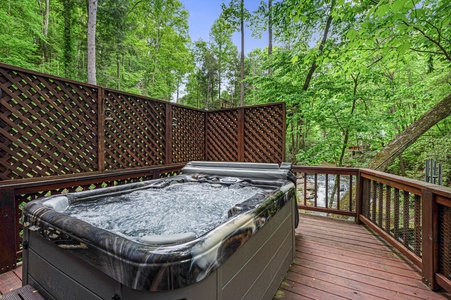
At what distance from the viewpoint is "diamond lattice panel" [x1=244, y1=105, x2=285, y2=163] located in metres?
3.87

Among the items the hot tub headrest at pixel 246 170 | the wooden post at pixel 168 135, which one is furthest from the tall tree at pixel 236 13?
the hot tub headrest at pixel 246 170

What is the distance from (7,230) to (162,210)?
1574 mm

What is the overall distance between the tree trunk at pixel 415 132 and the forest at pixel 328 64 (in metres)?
0.02

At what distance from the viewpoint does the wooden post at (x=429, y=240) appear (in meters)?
1.63

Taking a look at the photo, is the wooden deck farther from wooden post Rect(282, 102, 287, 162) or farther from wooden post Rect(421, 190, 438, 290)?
wooden post Rect(282, 102, 287, 162)

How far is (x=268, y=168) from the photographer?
2.53 metres

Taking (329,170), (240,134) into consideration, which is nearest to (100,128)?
(240,134)

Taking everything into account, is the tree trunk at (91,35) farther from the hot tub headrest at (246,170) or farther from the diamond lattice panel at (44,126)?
the hot tub headrest at (246,170)

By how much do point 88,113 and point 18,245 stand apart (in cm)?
159

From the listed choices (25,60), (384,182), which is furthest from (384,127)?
(25,60)

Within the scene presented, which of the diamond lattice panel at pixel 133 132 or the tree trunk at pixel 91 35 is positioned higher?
the tree trunk at pixel 91 35

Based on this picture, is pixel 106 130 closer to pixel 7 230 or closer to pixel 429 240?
pixel 7 230

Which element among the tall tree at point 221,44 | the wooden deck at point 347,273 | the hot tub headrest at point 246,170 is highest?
the tall tree at point 221,44

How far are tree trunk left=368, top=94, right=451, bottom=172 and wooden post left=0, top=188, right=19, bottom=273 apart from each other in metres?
5.55
